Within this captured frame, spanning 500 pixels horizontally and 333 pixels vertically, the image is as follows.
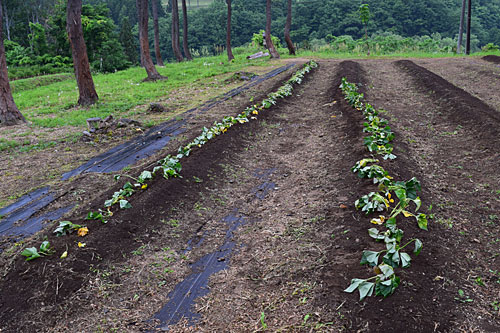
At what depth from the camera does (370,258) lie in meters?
3.19

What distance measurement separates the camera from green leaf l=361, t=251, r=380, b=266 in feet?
10.4

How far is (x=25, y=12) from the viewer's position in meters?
41.0

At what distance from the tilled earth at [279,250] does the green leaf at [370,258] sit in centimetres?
8

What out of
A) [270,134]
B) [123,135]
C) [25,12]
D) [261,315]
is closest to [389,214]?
[261,315]

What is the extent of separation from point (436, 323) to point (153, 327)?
86.1 inches

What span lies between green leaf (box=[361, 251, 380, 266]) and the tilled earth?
0.08m

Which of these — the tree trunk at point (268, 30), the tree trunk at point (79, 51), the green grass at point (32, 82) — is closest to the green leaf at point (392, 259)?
the tree trunk at point (79, 51)

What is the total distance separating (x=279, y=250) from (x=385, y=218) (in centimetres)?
117

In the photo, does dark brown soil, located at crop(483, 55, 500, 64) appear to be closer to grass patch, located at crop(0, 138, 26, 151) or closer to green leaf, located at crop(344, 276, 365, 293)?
green leaf, located at crop(344, 276, 365, 293)

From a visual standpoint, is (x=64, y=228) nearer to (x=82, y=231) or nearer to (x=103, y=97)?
(x=82, y=231)

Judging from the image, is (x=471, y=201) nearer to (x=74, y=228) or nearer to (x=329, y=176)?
(x=329, y=176)

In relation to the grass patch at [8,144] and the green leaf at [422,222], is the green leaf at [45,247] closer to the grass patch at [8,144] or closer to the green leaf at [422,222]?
the green leaf at [422,222]

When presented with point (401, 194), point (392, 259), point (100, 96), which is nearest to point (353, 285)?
point (392, 259)

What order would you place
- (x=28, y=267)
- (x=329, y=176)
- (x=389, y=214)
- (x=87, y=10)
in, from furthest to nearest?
(x=87, y=10), (x=329, y=176), (x=389, y=214), (x=28, y=267)
